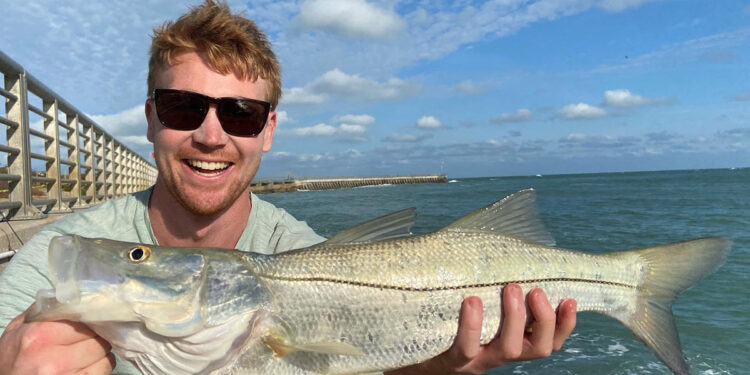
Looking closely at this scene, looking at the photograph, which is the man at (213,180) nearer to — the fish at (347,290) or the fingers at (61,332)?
the fish at (347,290)

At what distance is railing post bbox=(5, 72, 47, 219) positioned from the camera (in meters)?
5.46

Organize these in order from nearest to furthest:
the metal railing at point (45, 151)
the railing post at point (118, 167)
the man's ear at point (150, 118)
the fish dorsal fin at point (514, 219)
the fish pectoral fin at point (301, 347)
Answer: the fish pectoral fin at point (301, 347) < the fish dorsal fin at point (514, 219) < the man's ear at point (150, 118) < the metal railing at point (45, 151) < the railing post at point (118, 167)

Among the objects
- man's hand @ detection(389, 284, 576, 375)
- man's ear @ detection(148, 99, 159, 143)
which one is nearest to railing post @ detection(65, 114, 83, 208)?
man's ear @ detection(148, 99, 159, 143)

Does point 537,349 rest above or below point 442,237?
below

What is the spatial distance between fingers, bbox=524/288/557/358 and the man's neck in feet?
6.61

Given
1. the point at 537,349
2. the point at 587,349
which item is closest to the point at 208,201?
the point at 537,349

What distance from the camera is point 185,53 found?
3.01 meters

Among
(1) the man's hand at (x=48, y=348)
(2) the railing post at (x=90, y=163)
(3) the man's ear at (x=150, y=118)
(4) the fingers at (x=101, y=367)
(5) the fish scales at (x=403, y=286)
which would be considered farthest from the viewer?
(2) the railing post at (x=90, y=163)

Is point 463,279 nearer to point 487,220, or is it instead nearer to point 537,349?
point 487,220

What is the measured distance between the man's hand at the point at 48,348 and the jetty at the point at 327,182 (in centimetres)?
5593

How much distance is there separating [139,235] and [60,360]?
4.30ft

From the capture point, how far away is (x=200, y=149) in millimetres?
2971

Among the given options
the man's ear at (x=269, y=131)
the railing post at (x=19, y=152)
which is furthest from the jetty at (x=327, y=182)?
the man's ear at (x=269, y=131)

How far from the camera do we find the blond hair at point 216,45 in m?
2.97
